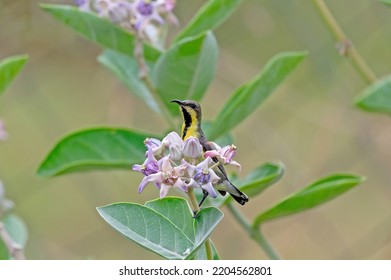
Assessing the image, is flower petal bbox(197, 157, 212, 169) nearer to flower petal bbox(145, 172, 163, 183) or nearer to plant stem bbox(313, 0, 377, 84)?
flower petal bbox(145, 172, 163, 183)

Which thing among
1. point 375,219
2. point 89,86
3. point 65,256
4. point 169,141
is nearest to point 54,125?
point 65,256

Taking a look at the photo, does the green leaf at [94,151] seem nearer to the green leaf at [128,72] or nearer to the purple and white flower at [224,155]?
the green leaf at [128,72]

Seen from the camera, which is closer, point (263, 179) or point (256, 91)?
point (263, 179)

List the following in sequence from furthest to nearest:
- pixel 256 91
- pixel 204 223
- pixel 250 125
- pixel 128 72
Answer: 1. pixel 250 125
2. pixel 128 72
3. pixel 256 91
4. pixel 204 223

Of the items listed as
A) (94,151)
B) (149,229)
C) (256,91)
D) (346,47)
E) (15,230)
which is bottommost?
(15,230)

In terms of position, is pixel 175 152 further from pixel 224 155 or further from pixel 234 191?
pixel 234 191

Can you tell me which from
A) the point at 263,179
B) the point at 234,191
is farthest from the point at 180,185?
the point at 263,179

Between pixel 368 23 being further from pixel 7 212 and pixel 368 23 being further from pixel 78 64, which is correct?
pixel 7 212

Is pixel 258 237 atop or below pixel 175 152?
below
